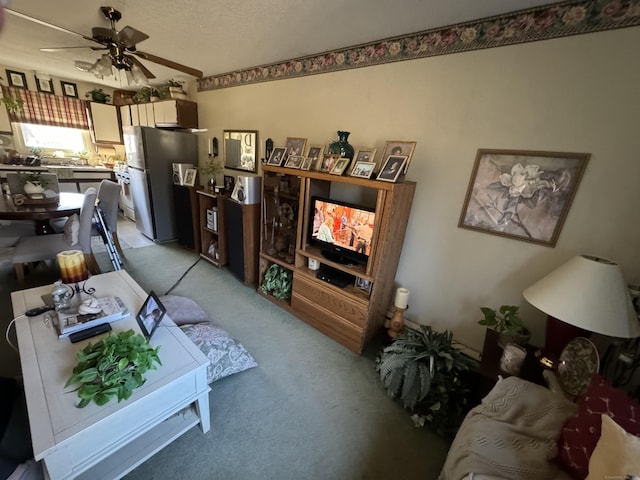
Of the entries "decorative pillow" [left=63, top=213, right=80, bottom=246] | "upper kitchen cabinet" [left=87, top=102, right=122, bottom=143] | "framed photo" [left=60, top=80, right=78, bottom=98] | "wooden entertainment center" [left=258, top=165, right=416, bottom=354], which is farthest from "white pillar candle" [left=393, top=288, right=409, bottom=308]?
"framed photo" [left=60, top=80, right=78, bottom=98]

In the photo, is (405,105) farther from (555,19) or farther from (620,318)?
(620,318)

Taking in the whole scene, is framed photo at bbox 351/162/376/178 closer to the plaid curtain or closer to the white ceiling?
the white ceiling

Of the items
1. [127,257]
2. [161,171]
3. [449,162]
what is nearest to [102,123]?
[161,171]

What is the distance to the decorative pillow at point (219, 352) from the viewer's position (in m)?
1.61

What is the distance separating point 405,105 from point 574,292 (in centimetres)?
151

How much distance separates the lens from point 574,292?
1.15m

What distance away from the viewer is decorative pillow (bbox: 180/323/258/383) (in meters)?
1.61

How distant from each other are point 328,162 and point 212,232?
6.22ft

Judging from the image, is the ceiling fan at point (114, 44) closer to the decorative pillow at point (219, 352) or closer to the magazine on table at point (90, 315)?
the magazine on table at point (90, 315)

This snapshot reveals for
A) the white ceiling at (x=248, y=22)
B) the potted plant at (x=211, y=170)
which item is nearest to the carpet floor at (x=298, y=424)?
the potted plant at (x=211, y=170)

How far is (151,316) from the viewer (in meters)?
1.34

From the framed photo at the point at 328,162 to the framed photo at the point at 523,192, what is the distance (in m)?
0.95

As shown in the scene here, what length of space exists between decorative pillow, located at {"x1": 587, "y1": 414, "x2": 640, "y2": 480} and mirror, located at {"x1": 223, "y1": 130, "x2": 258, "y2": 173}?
316 cm

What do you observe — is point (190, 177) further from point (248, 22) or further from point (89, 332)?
point (89, 332)
